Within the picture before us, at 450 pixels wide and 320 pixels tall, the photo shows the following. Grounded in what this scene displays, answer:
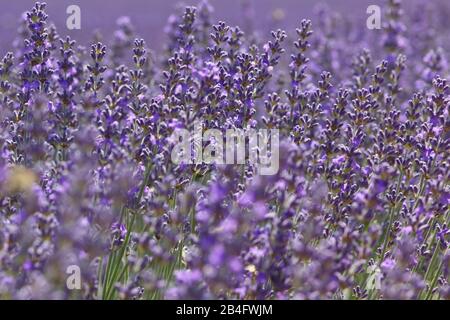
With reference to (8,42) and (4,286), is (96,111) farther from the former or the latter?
(8,42)

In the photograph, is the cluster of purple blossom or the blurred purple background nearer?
the cluster of purple blossom

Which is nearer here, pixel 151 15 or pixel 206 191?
pixel 206 191

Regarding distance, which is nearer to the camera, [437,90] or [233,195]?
[233,195]

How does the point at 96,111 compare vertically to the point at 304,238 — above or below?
above

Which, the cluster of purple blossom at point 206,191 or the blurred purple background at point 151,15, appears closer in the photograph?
the cluster of purple blossom at point 206,191

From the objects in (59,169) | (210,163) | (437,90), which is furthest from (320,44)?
(59,169)

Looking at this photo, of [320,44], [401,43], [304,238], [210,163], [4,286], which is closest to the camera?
[4,286]
